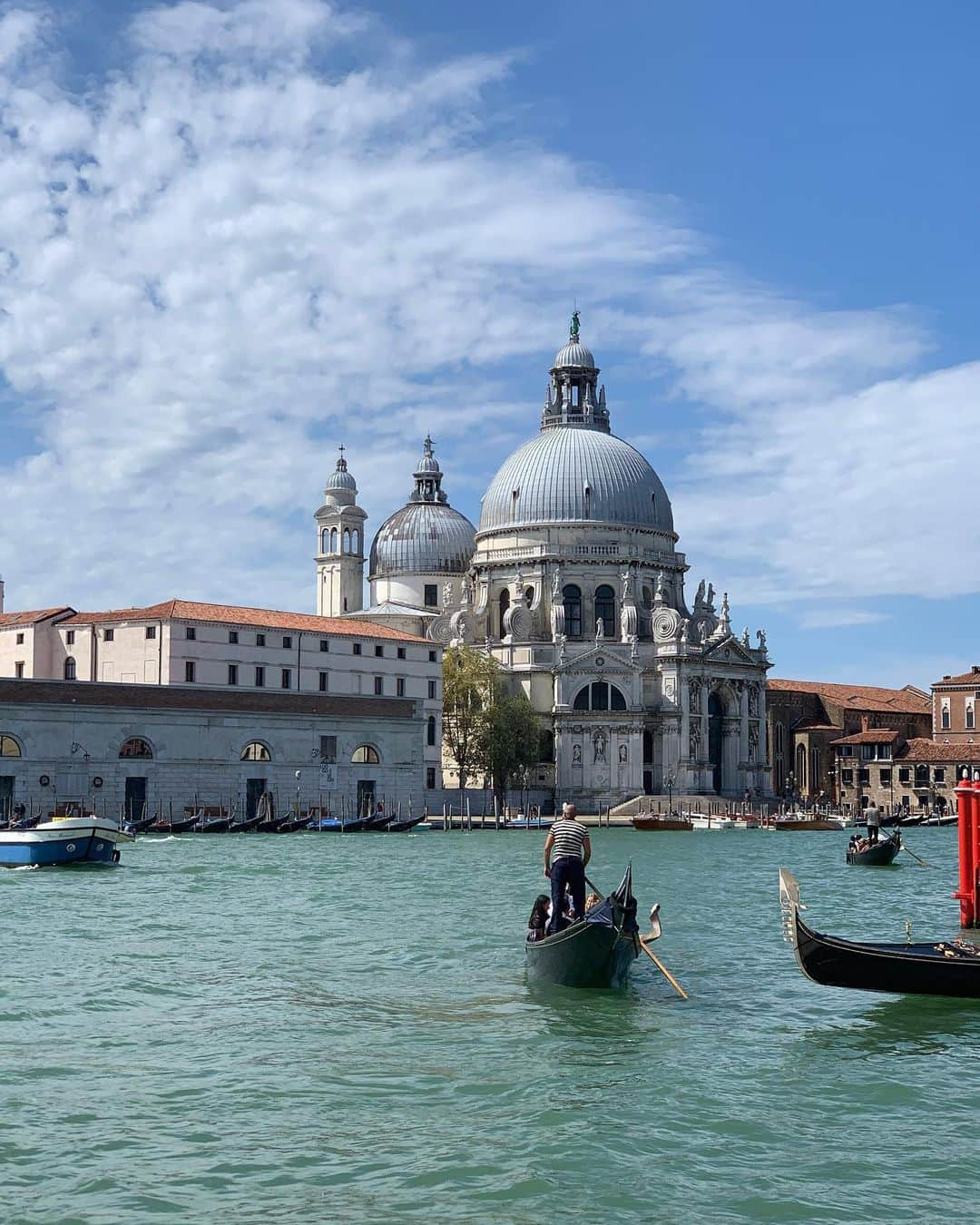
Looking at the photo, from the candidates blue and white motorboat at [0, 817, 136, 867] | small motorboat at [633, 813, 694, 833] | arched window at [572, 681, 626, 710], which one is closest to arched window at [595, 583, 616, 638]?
arched window at [572, 681, 626, 710]

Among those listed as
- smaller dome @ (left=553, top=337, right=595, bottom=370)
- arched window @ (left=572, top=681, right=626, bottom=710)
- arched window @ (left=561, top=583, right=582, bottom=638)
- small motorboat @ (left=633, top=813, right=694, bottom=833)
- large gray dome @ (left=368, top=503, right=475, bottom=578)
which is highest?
smaller dome @ (left=553, top=337, right=595, bottom=370)

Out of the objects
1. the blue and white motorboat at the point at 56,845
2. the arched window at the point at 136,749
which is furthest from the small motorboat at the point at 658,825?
the blue and white motorboat at the point at 56,845

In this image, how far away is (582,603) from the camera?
76.9 meters

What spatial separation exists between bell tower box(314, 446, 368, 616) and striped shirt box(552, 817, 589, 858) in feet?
212

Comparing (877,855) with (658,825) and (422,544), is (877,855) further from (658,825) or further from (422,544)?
(422,544)

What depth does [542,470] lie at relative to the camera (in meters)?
78.7

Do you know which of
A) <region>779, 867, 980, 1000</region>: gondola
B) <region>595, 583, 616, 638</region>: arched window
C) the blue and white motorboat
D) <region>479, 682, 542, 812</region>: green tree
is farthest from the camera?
<region>595, 583, 616, 638</region>: arched window

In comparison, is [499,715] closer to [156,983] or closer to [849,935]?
[849,935]

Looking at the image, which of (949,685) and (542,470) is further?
(949,685)

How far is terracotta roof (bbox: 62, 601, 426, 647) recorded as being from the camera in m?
54.2

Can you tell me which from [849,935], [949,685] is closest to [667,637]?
[949,685]

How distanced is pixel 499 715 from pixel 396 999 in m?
51.6

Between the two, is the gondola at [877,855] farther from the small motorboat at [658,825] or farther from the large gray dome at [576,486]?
the large gray dome at [576,486]

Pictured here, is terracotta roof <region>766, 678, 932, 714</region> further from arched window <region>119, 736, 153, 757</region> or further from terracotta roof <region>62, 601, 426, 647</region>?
arched window <region>119, 736, 153, 757</region>
